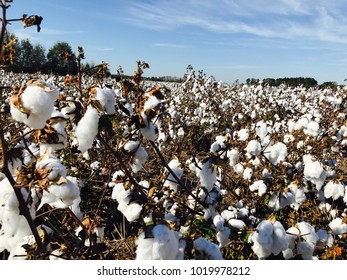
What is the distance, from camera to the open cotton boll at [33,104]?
120cm

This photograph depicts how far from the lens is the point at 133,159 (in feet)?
6.70

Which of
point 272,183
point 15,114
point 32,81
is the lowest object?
point 272,183

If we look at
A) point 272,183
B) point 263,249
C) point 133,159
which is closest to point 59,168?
point 133,159

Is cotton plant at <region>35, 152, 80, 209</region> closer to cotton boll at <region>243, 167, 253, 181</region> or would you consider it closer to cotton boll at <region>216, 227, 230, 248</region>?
cotton boll at <region>216, 227, 230, 248</region>

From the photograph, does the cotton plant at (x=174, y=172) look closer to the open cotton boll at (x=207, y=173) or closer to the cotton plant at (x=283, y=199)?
the open cotton boll at (x=207, y=173)

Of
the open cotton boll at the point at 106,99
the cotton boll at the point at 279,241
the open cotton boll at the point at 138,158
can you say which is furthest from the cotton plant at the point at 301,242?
the open cotton boll at the point at 106,99

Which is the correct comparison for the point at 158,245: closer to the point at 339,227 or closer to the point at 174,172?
the point at 174,172

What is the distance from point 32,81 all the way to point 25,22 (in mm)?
362

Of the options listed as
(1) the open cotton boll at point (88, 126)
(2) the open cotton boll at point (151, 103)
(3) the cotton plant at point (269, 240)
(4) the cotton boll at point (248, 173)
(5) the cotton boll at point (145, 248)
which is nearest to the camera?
(5) the cotton boll at point (145, 248)

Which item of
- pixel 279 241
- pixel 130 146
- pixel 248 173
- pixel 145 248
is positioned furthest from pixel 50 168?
pixel 248 173

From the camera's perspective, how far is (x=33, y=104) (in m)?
1.19

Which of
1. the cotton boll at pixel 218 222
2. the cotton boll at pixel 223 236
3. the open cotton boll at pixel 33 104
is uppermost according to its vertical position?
the open cotton boll at pixel 33 104

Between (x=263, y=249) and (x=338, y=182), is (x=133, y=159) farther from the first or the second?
(x=338, y=182)

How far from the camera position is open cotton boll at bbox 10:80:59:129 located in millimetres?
1196
